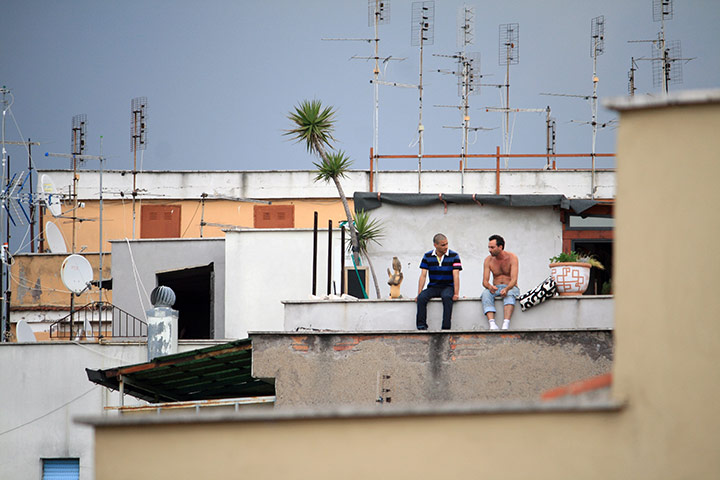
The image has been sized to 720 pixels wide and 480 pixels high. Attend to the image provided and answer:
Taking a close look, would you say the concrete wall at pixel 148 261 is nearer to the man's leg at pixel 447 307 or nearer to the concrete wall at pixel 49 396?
the concrete wall at pixel 49 396

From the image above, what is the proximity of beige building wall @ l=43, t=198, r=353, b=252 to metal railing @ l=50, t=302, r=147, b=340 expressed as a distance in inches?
169

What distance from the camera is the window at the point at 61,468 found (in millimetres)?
25875

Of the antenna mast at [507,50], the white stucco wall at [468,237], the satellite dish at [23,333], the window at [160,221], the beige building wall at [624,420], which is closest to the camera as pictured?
the beige building wall at [624,420]

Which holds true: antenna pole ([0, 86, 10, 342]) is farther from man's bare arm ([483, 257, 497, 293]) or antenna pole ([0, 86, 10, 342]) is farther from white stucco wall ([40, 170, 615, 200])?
man's bare arm ([483, 257, 497, 293])

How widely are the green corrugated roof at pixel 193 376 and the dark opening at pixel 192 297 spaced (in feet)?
30.6

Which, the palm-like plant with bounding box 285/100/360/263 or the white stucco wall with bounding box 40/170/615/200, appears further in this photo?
the white stucco wall with bounding box 40/170/615/200

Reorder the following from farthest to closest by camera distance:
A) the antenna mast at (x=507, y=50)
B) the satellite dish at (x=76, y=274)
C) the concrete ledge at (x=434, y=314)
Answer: the antenna mast at (x=507, y=50) < the satellite dish at (x=76, y=274) < the concrete ledge at (x=434, y=314)

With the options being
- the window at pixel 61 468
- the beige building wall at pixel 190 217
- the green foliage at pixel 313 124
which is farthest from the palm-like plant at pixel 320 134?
the beige building wall at pixel 190 217

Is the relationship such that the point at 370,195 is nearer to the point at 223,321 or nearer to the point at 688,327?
the point at 223,321

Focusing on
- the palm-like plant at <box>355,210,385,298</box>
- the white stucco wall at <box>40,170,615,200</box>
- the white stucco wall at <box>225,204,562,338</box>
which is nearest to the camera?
the palm-like plant at <box>355,210,385,298</box>

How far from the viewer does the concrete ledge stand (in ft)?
53.4

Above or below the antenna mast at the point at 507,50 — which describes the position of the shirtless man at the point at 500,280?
below

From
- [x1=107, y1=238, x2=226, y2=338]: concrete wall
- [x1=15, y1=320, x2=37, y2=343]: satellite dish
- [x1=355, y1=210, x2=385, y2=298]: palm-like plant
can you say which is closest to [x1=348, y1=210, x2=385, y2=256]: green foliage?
[x1=355, y1=210, x2=385, y2=298]: palm-like plant

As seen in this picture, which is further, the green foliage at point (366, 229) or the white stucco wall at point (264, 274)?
the white stucco wall at point (264, 274)
